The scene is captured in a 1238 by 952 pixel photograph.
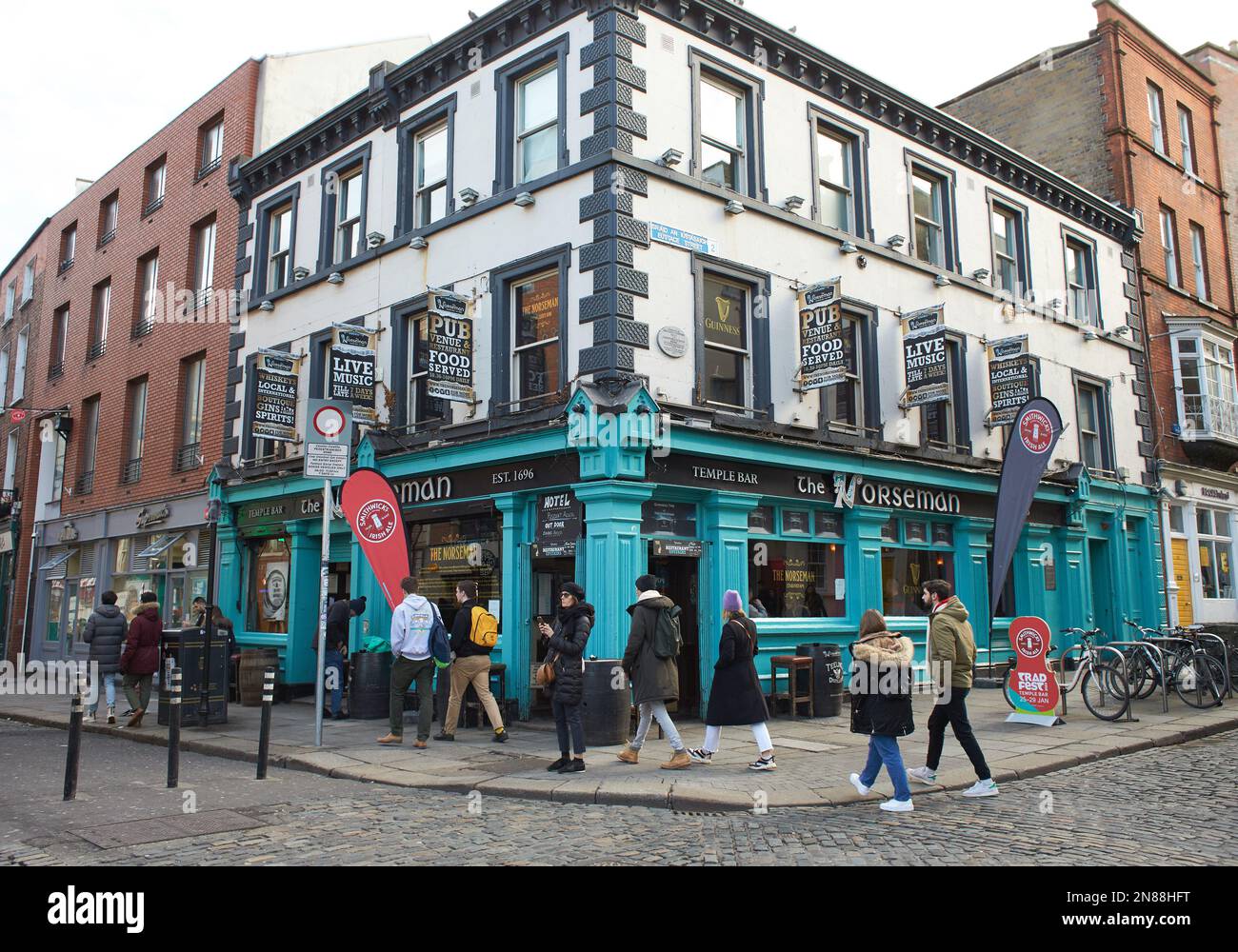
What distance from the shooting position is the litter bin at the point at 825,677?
13.7m

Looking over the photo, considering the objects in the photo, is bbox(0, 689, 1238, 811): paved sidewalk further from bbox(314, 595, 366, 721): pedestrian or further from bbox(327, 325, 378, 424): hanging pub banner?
bbox(327, 325, 378, 424): hanging pub banner

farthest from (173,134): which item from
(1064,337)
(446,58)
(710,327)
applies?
(1064,337)

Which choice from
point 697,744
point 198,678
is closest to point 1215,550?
point 697,744

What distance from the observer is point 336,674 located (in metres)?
14.6

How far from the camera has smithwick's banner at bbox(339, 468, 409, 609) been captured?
44.3ft

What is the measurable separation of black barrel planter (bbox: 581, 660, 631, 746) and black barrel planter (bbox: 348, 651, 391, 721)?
4.28m

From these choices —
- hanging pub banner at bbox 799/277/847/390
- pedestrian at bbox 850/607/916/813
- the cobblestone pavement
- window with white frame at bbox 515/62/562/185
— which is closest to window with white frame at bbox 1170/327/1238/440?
hanging pub banner at bbox 799/277/847/390

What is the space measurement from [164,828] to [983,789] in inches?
265

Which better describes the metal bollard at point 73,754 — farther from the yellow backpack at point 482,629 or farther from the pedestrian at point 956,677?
the pedestrian at point 956,677

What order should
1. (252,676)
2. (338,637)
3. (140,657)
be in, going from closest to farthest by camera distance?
(140,657) → (338,637) → (252,676)

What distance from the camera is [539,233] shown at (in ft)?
45.5

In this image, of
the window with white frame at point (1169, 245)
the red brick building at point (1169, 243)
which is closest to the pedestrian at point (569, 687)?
the red brick building at point (1169, 243)

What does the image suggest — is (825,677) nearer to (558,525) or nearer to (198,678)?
(558,525)

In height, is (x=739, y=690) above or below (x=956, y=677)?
below
